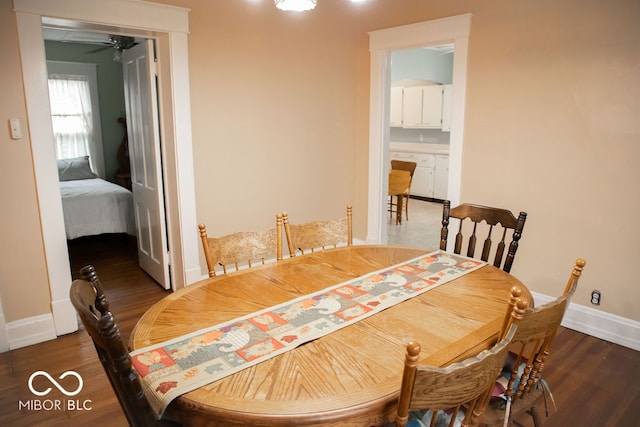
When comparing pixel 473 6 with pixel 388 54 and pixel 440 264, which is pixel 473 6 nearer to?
pixel 388 54

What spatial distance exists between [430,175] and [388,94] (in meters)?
3.49

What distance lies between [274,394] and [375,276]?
3.20ft

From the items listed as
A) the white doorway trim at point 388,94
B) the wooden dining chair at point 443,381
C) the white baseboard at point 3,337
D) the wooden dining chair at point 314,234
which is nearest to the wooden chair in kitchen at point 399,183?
the white doorway trim at point 388,94

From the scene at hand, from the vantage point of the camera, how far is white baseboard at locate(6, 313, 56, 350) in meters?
2.81

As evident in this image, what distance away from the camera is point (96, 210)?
464cm

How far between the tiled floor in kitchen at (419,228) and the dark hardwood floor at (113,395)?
2.10 m

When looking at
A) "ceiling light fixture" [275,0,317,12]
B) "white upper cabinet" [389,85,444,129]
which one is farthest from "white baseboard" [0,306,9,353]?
"white upper cabinet" [389,85,444,129]

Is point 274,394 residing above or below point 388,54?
below

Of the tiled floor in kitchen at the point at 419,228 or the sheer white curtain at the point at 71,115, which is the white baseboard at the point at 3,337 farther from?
the sheer white curtain at the point at 71,115

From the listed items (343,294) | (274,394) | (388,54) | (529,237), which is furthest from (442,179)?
(274,394)

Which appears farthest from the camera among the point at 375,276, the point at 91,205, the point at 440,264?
the point at 91,205

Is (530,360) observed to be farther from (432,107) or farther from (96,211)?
(432,107)

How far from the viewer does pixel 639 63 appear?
2631 millimetres

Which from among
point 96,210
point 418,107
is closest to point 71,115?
point 96,210
